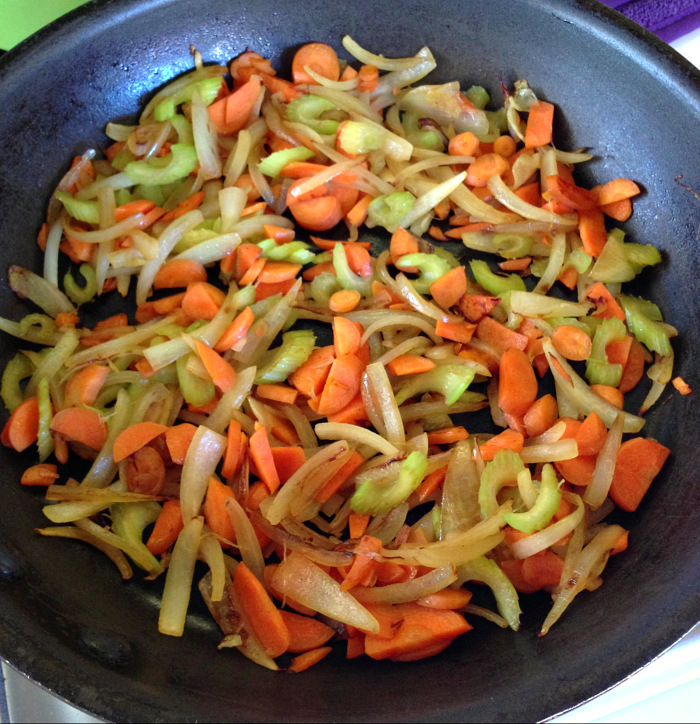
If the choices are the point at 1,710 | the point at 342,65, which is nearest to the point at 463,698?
the point at 1,710

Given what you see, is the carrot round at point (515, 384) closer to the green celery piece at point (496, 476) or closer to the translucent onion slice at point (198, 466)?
the green celery piece at point (496, 476)

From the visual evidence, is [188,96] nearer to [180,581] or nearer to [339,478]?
[339,478]

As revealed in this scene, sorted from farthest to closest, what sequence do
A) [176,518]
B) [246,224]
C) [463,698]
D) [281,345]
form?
[246,224] → [281,345] → [176,518] → [463,698]

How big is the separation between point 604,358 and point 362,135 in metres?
0.96

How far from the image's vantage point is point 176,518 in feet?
5.21

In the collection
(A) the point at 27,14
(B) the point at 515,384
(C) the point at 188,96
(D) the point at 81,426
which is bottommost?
(B) the point at 515,384

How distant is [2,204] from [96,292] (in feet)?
1.13

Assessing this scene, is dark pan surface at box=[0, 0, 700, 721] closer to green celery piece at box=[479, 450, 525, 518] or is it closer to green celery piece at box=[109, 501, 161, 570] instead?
green celery piece at box=[109, 501, 161, 570]

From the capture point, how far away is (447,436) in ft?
5.49

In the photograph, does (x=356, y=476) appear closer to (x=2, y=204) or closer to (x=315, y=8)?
(x=2, y=204)

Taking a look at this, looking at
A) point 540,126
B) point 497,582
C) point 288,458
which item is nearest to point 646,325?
point 540,126

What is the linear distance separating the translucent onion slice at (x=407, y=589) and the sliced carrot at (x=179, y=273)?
985mm

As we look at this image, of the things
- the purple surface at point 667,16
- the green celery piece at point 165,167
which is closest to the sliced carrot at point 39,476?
the green celery piece at point 165,167

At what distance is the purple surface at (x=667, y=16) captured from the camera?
2098mm
